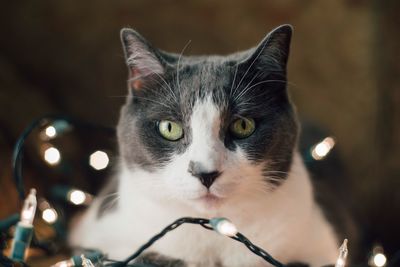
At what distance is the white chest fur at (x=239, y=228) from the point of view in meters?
1.14

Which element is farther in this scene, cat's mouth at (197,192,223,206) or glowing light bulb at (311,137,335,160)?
glowing light bulb at (311,137,335,160)

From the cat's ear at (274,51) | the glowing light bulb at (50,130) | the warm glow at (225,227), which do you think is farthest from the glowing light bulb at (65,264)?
the cat's ear at (274,51)

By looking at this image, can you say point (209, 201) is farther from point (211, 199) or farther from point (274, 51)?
point (274, 51)

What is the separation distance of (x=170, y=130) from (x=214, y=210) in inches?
7.9

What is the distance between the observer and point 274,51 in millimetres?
1119

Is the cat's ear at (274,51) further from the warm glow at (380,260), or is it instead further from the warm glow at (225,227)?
the warm glow at (380,260)

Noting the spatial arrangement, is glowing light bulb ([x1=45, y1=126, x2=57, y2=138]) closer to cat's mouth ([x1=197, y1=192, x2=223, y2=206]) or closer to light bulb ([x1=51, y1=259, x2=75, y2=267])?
light bulb ([x1=51, y1=259, x2=75, y2=267])

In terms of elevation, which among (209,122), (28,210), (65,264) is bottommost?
(65,264)

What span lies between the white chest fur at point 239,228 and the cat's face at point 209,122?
5cm

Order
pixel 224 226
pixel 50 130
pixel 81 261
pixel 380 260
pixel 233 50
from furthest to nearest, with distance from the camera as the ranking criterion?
pixel 233 50 < pixel 50 130 < pixel 380 260 < pixel 81 261 < pixel 224 226

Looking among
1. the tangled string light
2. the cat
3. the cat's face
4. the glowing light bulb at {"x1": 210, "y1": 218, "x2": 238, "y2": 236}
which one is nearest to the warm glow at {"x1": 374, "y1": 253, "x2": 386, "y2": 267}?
the tangled string light

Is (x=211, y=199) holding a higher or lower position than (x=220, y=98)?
lower

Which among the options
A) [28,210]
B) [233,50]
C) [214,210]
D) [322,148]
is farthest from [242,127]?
[233,50]

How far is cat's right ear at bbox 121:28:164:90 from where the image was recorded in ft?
3.69
